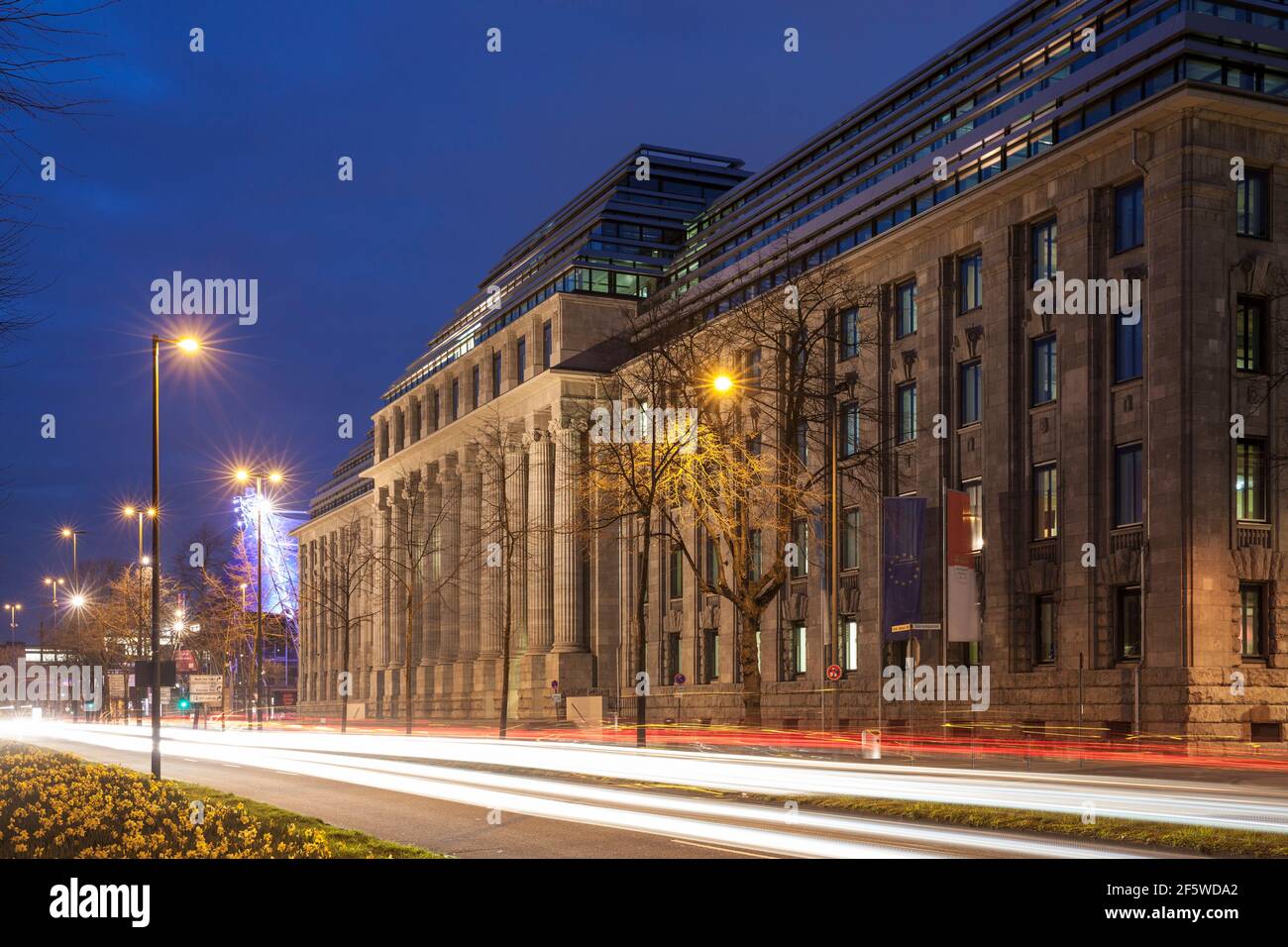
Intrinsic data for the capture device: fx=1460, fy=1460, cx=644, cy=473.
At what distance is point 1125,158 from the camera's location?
137 ft

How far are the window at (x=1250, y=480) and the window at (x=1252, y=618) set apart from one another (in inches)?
75.2

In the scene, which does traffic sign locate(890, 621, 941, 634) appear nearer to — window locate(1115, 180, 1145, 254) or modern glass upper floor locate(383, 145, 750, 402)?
window locate(1115, 180, 1145, 254)

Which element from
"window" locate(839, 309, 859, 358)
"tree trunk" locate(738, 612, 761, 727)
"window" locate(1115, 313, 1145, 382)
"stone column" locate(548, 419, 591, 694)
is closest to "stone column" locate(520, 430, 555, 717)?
"stone column" locate(548, 419, 591, 694)

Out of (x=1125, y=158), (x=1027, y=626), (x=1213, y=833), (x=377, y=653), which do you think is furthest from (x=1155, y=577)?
(x=377, y=653)

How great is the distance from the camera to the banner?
40.9 meters

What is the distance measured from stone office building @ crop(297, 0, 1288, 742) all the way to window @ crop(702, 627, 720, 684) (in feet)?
0.50

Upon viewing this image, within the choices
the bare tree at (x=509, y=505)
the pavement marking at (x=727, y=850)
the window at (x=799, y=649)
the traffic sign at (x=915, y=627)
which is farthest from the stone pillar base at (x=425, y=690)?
the pavement marking at (x=727, y=850)

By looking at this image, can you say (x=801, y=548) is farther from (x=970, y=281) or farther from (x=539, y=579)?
(x=539, y=579)

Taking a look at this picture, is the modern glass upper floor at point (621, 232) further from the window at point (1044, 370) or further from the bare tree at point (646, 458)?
the window at point (1044, 370)

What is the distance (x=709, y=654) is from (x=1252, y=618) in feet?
107

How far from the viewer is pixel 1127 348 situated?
4200cm

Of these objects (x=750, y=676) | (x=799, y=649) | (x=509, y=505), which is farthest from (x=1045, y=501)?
(x=509, y=505)
